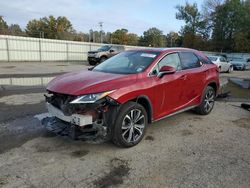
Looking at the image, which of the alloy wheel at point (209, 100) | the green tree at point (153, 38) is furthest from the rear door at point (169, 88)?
the green tree at point (153, 38)

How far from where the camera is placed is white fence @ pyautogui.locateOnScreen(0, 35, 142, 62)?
24.2 m

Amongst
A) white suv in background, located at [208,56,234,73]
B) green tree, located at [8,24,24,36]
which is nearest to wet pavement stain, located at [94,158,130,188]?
white suv in background, located at [208,56,234,73]

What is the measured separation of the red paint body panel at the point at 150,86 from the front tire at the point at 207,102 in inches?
7.1

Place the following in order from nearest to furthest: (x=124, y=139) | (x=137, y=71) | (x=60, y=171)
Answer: (x=60, y=171) < (x=124, y=139) < (x=137, y=71)

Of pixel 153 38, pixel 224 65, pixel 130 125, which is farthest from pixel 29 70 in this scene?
pixel 153 38

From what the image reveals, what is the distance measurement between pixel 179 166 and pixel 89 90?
1.75 m

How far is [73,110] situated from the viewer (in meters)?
3.85

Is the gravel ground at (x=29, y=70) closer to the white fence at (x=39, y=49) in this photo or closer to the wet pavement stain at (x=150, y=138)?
the white fence at (x=39, y=49)

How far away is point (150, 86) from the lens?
4.49 m

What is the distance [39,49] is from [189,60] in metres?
23.7

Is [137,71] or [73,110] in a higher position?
[137,71]

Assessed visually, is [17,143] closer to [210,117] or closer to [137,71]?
[137,71]

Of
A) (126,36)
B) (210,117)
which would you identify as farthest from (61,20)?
(210,117)

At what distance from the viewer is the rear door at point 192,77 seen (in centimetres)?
548
